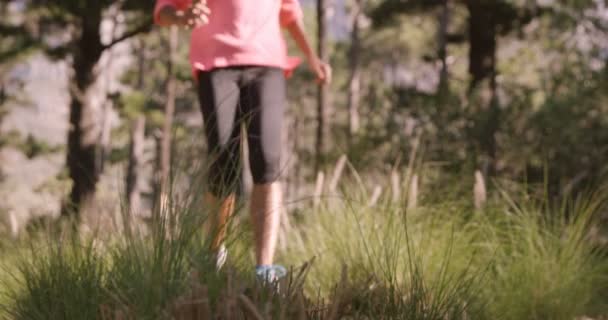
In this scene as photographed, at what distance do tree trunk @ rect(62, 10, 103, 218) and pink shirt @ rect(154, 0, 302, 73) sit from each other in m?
6.70

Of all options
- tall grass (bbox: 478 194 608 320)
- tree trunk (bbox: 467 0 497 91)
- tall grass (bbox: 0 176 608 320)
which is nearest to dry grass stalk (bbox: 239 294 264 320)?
tall grass (bbox: 0 176 608 320)

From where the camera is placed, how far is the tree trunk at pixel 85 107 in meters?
10.1

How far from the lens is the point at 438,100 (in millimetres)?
8555

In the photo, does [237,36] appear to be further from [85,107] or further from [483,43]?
[483,43]

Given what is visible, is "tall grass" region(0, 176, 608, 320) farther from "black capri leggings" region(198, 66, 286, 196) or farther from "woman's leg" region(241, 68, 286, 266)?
"black capri leggings" region(198, 66, 286, 196)

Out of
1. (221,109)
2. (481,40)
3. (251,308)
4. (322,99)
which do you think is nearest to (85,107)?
(322,99)

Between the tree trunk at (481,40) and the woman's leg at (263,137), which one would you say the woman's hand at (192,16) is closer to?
the woman's leg at (263,137)

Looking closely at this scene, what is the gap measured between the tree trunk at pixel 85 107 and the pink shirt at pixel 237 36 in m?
6.70

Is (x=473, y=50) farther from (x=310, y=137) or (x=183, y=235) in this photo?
(x=310, y=137)

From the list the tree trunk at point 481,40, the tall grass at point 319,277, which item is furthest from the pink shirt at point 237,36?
the tree trunk at point 481,40

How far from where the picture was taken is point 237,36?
3.02 meters

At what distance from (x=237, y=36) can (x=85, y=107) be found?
333 inches

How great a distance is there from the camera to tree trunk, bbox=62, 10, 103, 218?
10.1 meters

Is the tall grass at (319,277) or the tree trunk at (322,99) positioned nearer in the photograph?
the tall grass at (319,277)
